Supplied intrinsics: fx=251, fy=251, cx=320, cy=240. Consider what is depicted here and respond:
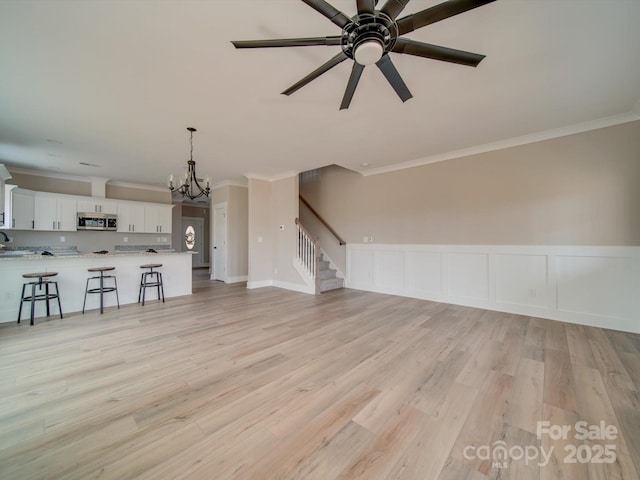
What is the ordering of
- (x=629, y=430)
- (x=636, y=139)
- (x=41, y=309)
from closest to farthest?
(x=629, y=430) → (x=636, y=139) → (x=41, y=309)

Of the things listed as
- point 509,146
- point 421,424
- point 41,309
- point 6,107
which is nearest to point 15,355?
point 41,309

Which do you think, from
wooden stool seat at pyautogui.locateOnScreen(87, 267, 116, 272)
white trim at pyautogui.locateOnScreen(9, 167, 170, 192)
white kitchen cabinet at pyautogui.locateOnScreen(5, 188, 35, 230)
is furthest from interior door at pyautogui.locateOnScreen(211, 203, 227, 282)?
white kitchen cabinet at pyautogui.locateOnScreen(5, 188, 35, 230)

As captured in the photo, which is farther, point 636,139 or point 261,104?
point 636,139

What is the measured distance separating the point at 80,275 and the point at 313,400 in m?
4.68

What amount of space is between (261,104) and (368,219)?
3.65 m

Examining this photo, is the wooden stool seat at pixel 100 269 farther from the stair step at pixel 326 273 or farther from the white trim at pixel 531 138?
the white trim at pixel 531 138

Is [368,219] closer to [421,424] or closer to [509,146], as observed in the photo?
[509,146]

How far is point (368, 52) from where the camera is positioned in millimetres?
1564

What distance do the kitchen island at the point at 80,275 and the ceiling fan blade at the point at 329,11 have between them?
509cm

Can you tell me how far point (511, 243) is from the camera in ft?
13.5

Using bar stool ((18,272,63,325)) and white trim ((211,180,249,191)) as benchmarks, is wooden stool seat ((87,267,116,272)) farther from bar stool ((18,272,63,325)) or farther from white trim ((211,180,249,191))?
white trim ((211,180,249,191))

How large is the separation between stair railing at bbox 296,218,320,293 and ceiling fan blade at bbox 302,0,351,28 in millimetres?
4371

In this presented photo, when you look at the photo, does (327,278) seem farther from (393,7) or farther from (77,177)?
(77,177)

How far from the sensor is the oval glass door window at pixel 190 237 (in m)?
9.99
